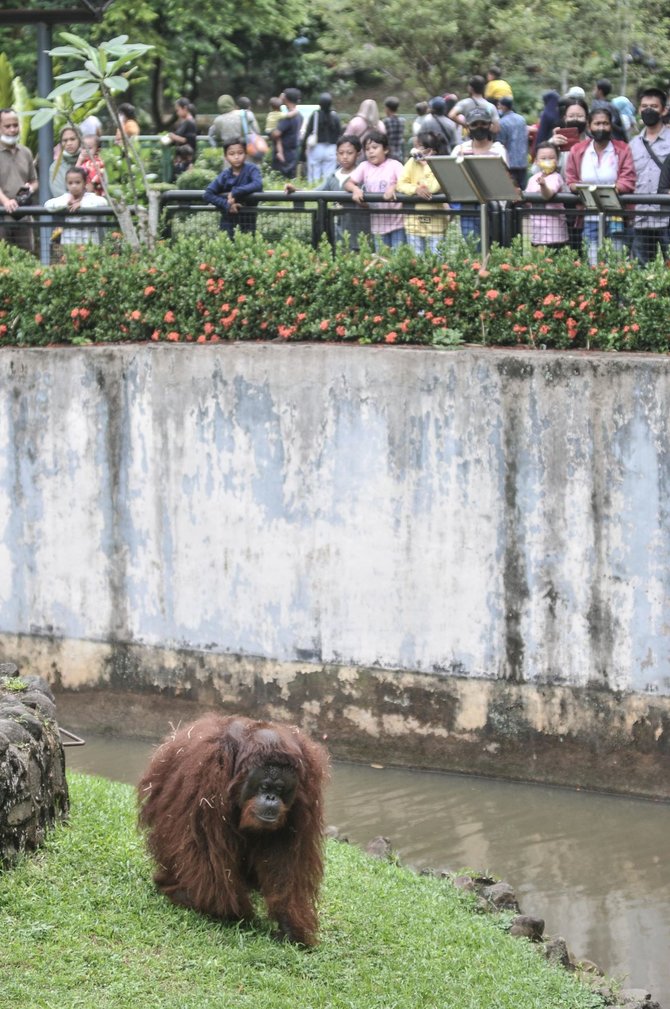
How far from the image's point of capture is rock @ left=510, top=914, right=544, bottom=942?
8.01m

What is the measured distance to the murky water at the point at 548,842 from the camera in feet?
29.1

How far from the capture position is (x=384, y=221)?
12.5 metres

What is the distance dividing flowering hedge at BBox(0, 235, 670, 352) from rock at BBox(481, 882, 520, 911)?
418cm

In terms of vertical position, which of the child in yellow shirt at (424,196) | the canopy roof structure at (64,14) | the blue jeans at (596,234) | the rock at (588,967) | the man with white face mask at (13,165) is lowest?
the rock at (588,967)

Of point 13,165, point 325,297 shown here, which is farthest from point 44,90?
point 325,297

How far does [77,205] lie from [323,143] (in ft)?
15.3

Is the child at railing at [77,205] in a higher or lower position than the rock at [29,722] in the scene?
higher

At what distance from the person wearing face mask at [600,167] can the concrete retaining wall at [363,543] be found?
1.35m

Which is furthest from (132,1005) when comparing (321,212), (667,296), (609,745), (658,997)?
(321,212)

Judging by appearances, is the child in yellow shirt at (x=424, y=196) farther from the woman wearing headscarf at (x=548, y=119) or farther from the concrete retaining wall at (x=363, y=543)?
the woman wearing headscarf at (x=548, y=119)

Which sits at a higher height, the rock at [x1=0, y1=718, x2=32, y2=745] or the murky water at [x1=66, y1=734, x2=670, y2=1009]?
the rock at [x1=0, y1=718, x2=32, y2=745]

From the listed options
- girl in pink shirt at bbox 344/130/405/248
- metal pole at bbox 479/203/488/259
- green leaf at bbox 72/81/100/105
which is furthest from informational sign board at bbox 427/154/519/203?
green leaf at bbox 72/81/100/105

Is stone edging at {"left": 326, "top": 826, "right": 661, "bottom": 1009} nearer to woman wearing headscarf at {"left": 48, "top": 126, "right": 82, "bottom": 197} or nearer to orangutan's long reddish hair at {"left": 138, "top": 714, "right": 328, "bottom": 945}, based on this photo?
orangutan's long reddish hair at {"left": 138, "top": 714, "right": 328, "bottom": 945}

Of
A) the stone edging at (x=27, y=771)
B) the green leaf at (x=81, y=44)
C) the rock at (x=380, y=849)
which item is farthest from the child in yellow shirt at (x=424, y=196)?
the stone edging at (x=27, y=771)
